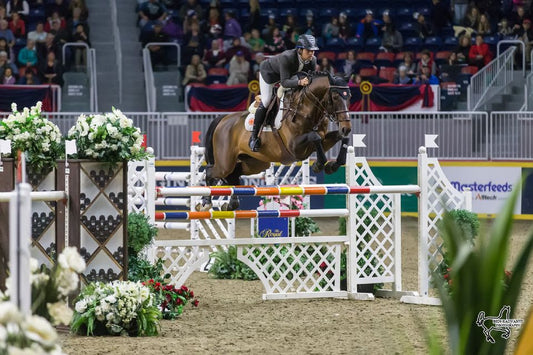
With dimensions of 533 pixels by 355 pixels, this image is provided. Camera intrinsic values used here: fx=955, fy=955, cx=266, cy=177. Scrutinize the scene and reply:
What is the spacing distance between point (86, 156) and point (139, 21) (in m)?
13.5

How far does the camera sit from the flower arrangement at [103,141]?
6074mm

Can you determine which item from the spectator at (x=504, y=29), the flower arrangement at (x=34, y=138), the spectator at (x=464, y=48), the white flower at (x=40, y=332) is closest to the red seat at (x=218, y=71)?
the spectator at (x=464, y=48)

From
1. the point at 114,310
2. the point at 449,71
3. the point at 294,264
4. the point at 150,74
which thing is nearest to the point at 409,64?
the point at 449,71

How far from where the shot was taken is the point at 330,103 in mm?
8938

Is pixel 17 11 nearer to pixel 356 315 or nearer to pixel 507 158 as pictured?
pixel 507 158

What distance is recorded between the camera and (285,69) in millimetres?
8953

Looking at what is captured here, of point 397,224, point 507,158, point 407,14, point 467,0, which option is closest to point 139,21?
point 407,14

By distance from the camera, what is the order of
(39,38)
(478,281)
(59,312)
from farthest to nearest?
(39,38) → (59,312) → (478,281)

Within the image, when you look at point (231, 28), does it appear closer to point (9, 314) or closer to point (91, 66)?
point (91, 66)

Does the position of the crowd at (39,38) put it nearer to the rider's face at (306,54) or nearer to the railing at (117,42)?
the railing at (117,42)

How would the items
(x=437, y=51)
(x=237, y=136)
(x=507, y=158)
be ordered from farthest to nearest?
(x=437, y=51), (x=507, y=158), (x=237, y=136)

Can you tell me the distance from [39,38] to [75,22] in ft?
2.46

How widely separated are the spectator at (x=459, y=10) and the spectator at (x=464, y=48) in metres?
1.45

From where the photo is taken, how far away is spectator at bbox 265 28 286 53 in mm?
17797
